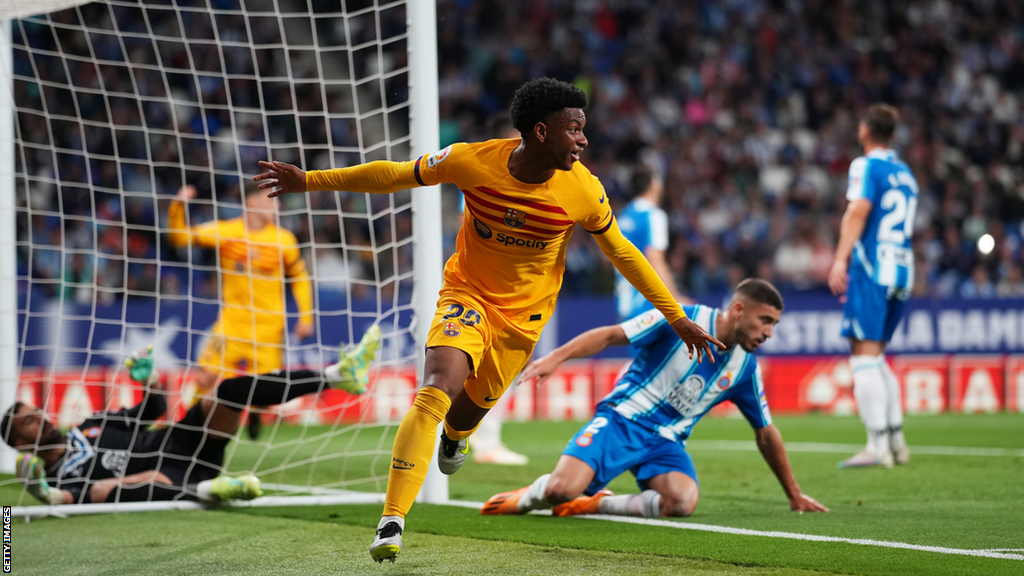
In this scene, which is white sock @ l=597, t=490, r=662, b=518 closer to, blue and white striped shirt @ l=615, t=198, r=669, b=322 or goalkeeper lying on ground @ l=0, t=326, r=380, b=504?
goalkeeper lying on ground @ l=0, t=326, r=380, b=504

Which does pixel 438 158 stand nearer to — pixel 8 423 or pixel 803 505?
Answer: pixel 803 505

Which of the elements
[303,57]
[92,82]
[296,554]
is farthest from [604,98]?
[296,554]

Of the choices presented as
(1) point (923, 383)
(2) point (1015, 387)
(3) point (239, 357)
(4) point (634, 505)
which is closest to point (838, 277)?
(4) point (634, 505)

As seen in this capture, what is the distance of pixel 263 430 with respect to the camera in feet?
37.0

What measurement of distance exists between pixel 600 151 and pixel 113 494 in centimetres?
1228

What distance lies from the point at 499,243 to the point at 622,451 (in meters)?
1.52

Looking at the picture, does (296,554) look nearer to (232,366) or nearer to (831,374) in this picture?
(232,366)

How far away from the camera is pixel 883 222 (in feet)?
24.4

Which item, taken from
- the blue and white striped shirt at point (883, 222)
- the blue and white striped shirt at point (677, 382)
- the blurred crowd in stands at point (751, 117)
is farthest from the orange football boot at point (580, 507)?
the blurred crowd in stands at point (751, 117)

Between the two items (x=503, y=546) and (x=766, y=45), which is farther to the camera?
(x=766, y=45)

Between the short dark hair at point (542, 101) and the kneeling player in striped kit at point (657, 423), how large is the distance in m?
1.29

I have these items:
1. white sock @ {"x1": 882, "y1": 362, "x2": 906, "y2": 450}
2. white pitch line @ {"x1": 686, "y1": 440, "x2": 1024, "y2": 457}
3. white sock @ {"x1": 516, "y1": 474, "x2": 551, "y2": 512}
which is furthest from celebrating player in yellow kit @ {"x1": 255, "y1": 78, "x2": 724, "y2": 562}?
white pitch line @ {"x1": 686, "y1": 440, "x2": 1024, "y2": 457}

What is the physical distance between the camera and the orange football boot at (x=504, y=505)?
210 inches

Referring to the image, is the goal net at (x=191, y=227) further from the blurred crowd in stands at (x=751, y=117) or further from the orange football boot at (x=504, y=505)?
the orange football boot at (x=504, y=505)
